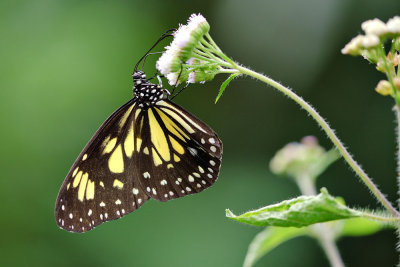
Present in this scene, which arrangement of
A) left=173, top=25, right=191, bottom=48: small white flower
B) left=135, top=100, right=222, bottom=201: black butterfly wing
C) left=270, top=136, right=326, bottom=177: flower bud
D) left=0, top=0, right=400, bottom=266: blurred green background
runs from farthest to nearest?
1. left=0, top=0, right=400, bottom=266: blurred green background
2. left=270, top=136, right=326, bottom=177: flower bud
3. left=135, top=100, right=222, bottom=201: black butterfly wing
4. left=173, top=25, right=191, bottom=48: small white flower

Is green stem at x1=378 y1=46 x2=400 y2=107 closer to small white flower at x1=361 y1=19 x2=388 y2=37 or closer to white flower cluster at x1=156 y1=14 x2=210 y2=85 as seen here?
small white flower at x1=361 y1=19 x2=388 y2=37

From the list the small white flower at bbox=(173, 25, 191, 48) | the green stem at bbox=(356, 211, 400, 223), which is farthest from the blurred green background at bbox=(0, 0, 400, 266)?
the green stem at bbox=(356, 211, 400, 223)

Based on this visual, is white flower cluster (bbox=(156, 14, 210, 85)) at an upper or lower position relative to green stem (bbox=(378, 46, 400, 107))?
upper

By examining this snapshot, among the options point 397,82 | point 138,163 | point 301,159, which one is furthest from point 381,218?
point 301,159

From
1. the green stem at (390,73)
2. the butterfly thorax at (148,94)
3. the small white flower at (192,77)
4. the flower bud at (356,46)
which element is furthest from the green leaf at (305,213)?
the butterfly thorax at (148,94)

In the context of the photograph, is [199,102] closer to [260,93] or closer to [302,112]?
[260,93]

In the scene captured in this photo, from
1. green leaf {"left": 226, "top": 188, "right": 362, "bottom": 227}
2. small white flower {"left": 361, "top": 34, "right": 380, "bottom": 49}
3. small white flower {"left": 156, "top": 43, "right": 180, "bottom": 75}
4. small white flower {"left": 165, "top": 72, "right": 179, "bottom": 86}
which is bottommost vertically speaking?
green leaf {"left": 226, "top": 188, "right": 362, "bottom": 227}

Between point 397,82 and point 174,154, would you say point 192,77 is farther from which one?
point 397,82

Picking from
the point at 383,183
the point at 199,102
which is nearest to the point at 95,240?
the point at 199,102
